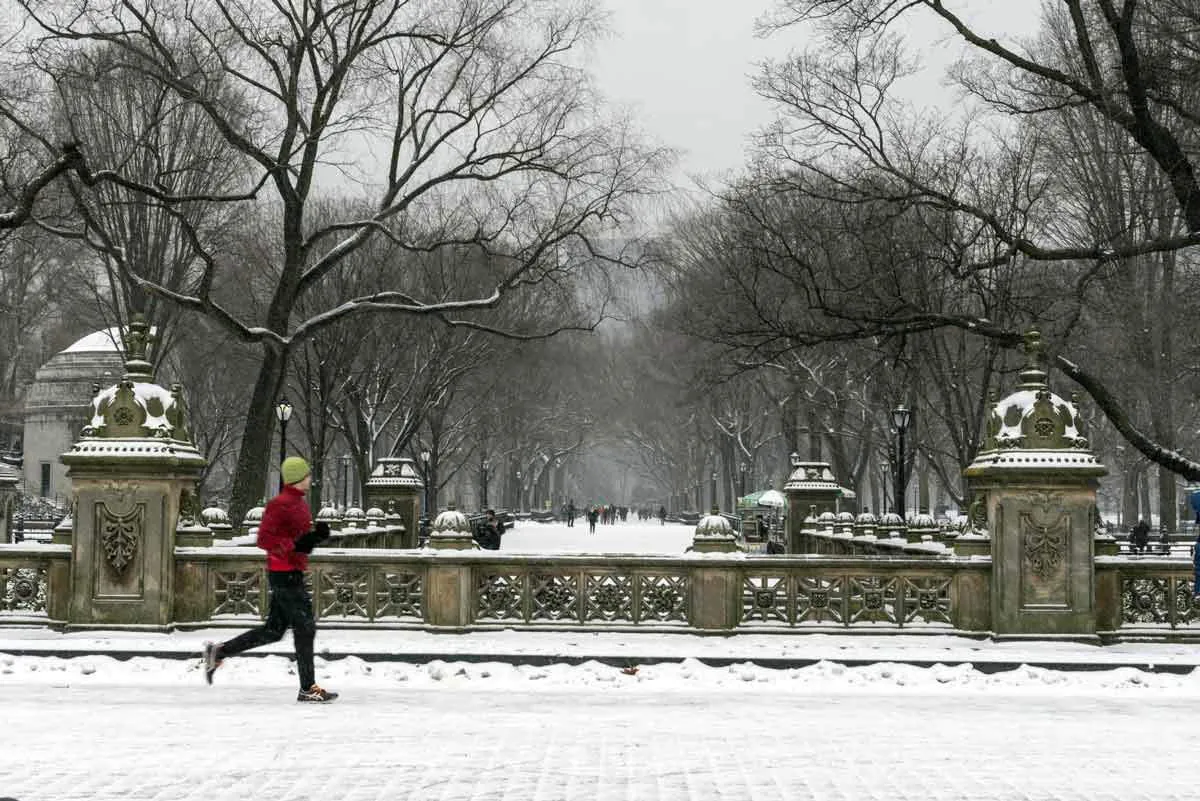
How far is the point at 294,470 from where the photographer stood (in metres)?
10.6

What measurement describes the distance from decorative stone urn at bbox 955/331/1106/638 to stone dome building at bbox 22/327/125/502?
62.6m

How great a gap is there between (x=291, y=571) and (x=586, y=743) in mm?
2932

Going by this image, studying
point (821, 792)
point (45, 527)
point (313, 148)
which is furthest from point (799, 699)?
point (45, 527)

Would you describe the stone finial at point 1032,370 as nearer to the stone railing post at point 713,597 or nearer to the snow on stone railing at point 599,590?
the snow on stone railing at point 599,590

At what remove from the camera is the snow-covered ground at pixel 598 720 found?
7590 mm

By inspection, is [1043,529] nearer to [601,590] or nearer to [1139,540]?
[601,590]

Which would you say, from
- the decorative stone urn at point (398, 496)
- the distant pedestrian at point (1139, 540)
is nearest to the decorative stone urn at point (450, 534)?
the decorative stone urn at point (398, 496)

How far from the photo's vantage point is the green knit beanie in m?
10.6

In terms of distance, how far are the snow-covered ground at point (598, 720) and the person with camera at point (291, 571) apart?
39 cm

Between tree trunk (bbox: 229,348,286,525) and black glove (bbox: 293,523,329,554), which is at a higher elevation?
tree trunk (bbox: 229,348,286,525)

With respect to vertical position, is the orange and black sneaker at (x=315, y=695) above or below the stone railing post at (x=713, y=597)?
below

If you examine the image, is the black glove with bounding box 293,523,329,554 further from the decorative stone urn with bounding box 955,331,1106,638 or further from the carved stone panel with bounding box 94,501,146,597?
the decorative stone urn with bounding box 955,331,1106,638

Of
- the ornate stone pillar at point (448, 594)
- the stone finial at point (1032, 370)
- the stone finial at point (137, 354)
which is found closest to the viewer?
the ornate stone pillar at point (448, 594)

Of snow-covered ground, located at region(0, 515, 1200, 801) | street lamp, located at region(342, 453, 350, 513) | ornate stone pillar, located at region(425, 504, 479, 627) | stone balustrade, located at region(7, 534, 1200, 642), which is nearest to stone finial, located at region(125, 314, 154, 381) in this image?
stone balustrade, located at region(7, 534, 1200, 642)
